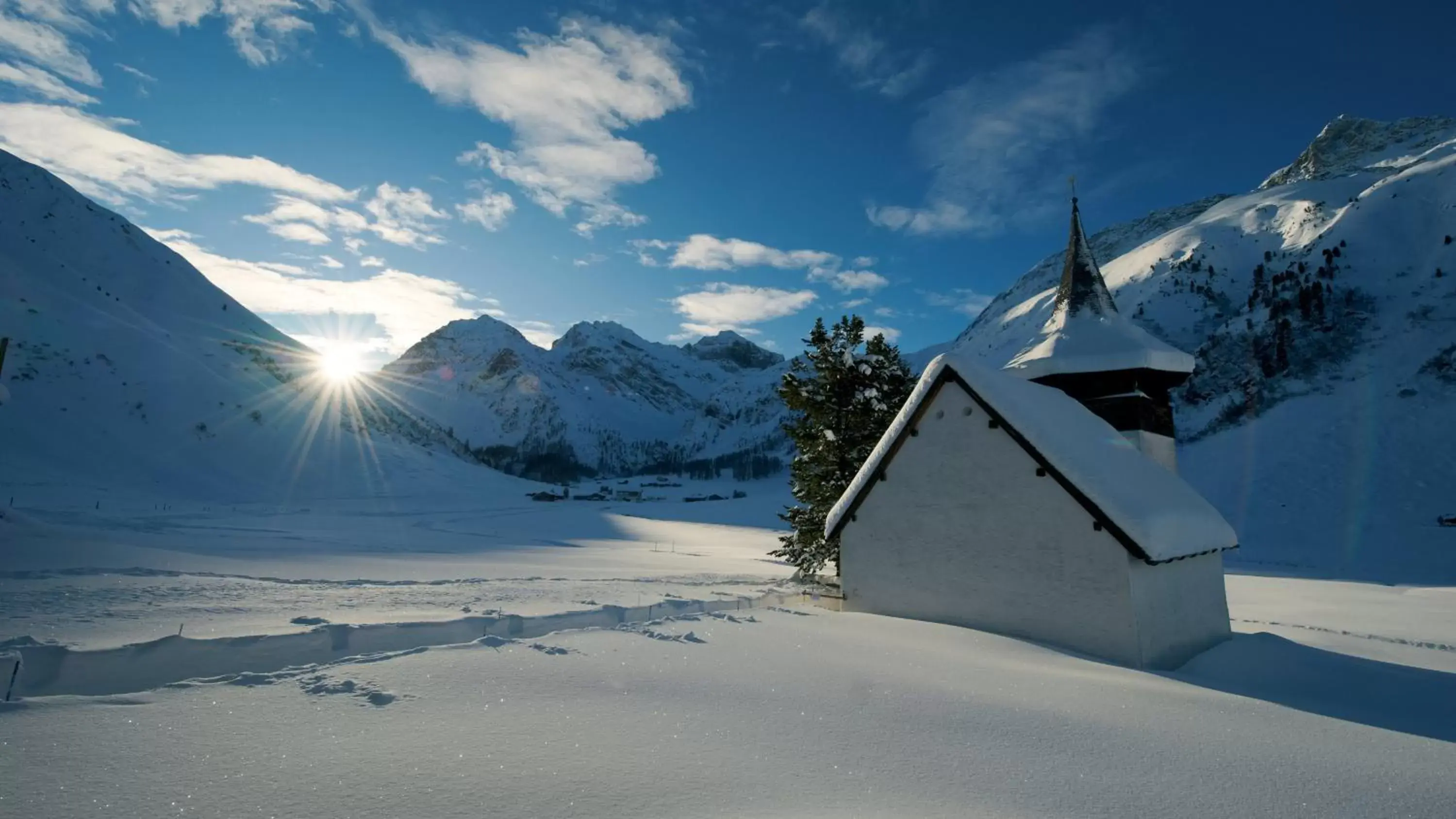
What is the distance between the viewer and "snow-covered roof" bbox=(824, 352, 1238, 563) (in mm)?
10031

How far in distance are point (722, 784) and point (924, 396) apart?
9.26 metres

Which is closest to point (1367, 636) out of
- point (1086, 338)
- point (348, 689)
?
point (1086, 338)

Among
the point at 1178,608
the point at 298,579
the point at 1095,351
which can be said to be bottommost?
the point at 298,579

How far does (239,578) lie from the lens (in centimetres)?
→ 1534

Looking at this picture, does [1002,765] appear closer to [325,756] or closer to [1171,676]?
[325,756]

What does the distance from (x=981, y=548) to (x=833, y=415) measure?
8.18m

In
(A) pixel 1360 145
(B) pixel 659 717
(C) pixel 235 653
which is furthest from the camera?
(A) pixel 1360 145

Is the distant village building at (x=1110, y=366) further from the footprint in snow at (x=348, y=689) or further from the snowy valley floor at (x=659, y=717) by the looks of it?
the footprint in snow at (x=348, y=689)

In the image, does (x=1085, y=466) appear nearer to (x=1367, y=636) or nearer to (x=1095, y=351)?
(x=1095, y=351)

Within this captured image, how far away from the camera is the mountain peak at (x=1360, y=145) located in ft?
421

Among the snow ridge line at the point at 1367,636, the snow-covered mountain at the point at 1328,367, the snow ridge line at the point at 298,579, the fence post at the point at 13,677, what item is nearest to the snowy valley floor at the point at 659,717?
the fence post at the point at 13,677

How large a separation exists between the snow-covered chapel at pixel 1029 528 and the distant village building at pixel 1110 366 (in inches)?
14.3

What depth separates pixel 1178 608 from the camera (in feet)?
35.6

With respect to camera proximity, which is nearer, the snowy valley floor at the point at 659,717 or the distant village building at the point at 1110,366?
the snowy valley floor at the point at 659,717
